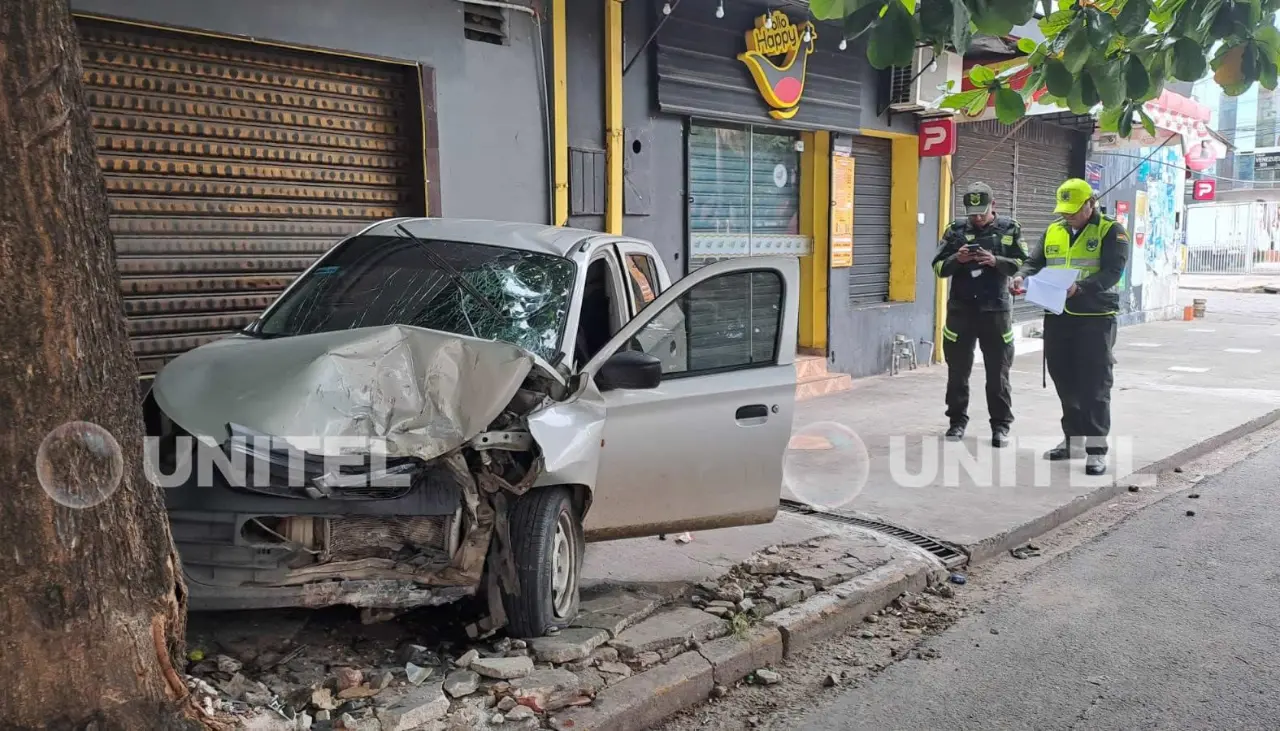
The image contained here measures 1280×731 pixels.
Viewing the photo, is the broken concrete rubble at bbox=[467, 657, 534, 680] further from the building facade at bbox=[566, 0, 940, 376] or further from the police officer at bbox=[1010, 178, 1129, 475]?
the police officer at bbox=[1010, 178, 1129, 475]

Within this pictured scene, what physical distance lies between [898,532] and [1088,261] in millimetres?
2883

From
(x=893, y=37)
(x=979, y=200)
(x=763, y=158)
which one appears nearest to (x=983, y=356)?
(x=979, y=200)

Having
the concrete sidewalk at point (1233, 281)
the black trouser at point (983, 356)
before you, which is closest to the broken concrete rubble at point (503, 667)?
the black trouser at point (983, 356)

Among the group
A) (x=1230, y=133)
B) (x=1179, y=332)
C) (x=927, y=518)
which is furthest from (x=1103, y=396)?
(x=1230, y=133)

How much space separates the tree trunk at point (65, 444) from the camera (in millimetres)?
2348

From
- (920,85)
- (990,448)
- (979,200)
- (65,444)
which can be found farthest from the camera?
(920,85)

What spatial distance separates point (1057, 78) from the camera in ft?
13.7

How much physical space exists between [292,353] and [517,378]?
868 mm

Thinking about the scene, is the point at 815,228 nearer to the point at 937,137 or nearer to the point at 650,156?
the point at 937,137

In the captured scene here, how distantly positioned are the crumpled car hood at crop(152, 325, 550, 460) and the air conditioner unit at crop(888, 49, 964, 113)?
8.83 metres

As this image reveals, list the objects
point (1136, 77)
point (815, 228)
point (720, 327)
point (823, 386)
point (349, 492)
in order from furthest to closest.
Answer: point (815, 228) → point (823, 386) → point (720, 327) → point (1136, 77) → point (349, 492)

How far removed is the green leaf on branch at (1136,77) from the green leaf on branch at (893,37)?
105 cm

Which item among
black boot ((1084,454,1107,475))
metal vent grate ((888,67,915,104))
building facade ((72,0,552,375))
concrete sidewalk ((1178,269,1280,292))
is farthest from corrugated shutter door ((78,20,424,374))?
concrete sidewalk ((1178,269,1280,292))

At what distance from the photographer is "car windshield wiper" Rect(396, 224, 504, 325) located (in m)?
4.29
